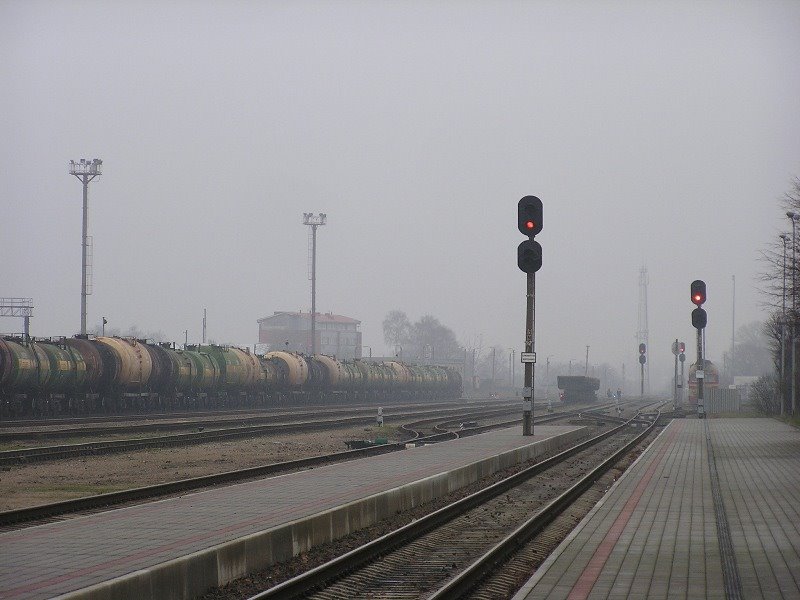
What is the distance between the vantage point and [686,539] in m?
11.6

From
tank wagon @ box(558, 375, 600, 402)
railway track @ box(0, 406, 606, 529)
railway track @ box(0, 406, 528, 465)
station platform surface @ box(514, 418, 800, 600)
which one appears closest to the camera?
station platform surface @ box(514, 418, 800, 600)

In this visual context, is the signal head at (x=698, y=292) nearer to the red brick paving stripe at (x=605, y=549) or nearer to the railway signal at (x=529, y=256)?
the railway signal at (x=529, y=256)

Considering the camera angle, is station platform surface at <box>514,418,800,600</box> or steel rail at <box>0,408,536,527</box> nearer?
station platform surface at <box>514,418,800,600</box>

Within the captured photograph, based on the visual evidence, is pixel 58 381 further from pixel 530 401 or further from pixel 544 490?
pixel 544 490

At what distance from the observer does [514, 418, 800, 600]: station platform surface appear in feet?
29.0

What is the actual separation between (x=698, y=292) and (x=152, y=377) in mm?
24020

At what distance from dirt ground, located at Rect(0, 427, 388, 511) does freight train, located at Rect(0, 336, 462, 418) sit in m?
12.2

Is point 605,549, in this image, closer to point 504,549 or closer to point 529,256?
point 504,549

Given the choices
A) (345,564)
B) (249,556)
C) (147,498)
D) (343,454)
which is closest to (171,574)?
(249,556)

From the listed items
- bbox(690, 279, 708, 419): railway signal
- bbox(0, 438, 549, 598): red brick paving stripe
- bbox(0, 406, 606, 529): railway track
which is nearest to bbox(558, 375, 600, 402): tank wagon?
bbox(690, 279, 708, 419): railway signal

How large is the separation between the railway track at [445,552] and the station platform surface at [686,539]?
0.65m

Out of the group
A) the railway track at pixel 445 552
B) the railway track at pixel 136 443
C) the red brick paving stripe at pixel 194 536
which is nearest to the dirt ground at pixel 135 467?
the railway track at pixel 136 443

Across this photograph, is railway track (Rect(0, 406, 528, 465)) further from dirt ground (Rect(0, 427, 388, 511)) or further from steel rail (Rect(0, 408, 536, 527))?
steel rail (Rect(0, 408, 536, 527))

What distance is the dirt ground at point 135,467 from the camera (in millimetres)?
16734
